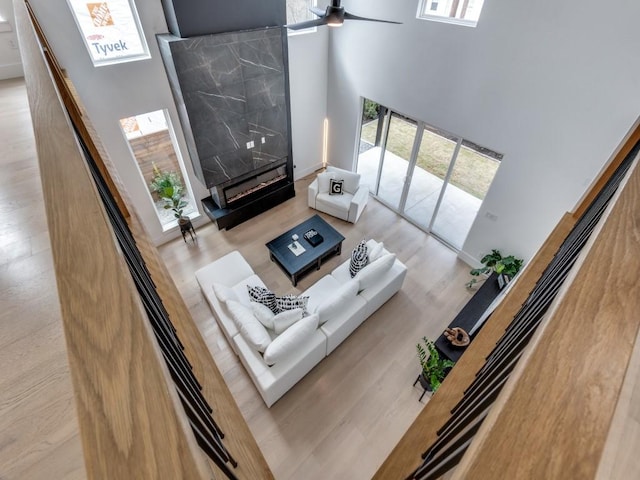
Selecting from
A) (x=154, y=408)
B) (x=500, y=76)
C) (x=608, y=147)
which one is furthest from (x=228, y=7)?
A: (x=154, y=408)

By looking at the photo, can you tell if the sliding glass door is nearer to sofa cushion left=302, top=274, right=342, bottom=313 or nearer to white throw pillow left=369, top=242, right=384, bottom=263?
white throw pillow left=369, top=242, right=384, bottom=263

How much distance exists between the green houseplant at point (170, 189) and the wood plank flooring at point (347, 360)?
624 mm

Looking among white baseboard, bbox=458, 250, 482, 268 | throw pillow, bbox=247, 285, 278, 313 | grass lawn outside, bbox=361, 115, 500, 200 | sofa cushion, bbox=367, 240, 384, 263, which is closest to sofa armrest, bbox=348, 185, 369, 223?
grass lawn outside, bbox=361, 115, 500, 200

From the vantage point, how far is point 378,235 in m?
5.90

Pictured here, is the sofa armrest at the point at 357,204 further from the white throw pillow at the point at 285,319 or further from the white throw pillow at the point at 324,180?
the white throw pillow at the point at 285,319

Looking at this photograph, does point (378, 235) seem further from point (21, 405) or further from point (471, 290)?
point (21, 405)

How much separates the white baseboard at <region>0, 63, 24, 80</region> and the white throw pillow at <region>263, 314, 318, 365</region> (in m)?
3.93

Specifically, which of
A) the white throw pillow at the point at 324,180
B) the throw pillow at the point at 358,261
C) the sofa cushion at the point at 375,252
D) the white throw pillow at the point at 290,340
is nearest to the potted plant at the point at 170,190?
the white throw pillow at the point at 324,180

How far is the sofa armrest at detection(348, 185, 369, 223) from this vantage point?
5828 millimetres

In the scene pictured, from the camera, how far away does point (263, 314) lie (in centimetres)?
372

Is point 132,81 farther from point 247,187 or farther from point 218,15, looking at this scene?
point 247,187

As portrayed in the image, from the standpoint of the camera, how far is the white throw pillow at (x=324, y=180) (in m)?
6.13

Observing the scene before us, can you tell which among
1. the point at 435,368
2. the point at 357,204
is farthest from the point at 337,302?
the point at 357,204

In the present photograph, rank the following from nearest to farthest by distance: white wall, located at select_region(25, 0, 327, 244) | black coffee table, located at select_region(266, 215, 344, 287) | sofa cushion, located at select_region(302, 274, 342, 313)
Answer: white wall, located at select_region(25, 0, 327, 244) < sofa cushion, located at select_region(302, 274, 342, 313) < black coffee table, located at select_region(266, 215, 344, 287)
